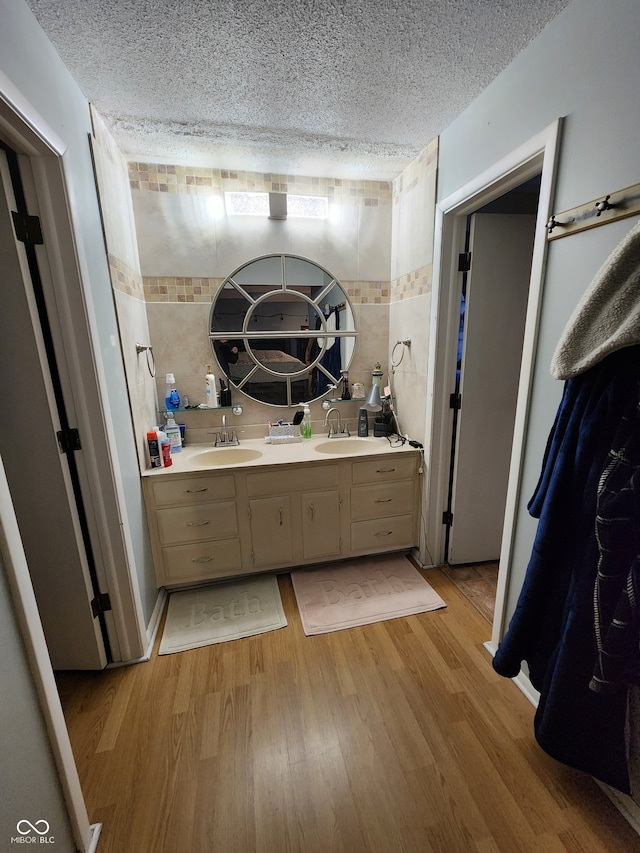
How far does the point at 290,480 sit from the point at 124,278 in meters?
1.37

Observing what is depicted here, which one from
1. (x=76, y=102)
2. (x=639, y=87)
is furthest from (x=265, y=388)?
(x=639, y=87)

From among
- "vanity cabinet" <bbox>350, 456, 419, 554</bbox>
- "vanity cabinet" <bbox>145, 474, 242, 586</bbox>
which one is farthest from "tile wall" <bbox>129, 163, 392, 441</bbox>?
"vanity cabinet" <bbox>350, 456, 419, 554</bbox>

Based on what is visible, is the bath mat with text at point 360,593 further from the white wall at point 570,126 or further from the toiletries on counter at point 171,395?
the toiletries on counter at point 171,395

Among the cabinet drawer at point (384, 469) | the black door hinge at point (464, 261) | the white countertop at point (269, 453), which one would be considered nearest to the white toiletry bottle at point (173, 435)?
the white countertop at point (269, 453)

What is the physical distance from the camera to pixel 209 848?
101cm

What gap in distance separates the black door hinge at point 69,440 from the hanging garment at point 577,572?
1.68 m

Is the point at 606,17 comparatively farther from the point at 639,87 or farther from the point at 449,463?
the point at 449,463

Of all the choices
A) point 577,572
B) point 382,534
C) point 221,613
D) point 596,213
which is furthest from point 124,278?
point 577,572

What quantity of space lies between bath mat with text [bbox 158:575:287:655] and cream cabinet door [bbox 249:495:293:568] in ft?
0.54

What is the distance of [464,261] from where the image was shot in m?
1.83

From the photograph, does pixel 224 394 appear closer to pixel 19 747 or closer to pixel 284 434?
pixel 284 434

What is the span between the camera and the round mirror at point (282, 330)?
2.23 m

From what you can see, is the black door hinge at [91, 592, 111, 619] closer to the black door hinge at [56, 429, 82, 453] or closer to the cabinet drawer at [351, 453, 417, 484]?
the black door hinge at [56, 429, 82, 453]

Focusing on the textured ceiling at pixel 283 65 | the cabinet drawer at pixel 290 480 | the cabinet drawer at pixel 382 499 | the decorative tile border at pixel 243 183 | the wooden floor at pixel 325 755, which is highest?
the textured ceiling at pixel 283 65
